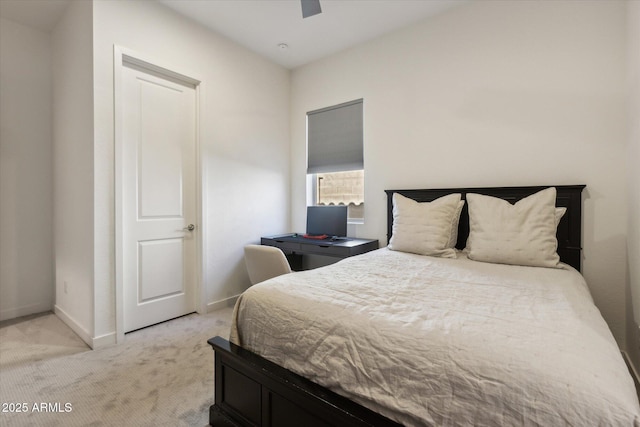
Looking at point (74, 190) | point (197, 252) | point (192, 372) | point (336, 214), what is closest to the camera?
point (192, 372)

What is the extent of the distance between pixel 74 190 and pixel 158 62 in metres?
1.34

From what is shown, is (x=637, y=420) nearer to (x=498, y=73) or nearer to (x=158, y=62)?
(x=498, y=73)

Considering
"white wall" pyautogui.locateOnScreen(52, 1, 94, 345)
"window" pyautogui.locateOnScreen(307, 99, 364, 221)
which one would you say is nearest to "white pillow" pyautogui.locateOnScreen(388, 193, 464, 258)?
"window" pyautogui.locateOnScreen(307, 99, 364, 221)

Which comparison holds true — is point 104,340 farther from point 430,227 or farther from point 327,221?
point 430,227

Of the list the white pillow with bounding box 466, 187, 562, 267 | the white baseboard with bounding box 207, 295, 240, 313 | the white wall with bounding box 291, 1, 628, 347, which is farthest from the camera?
the white baseboard with bounding box 207, 295, 240, 313

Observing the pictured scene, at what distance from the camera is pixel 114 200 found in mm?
2338

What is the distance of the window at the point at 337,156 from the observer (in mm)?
3404

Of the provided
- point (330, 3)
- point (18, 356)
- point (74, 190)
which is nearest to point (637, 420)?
point (330, 3)

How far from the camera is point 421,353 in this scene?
0.90 m

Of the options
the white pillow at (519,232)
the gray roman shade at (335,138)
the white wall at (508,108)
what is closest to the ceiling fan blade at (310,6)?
the white wall at (508,108)

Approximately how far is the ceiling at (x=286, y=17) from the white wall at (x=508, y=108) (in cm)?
19

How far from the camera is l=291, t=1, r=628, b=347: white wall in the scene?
81.6 inches

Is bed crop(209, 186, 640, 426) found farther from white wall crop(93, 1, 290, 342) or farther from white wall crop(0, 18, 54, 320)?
white wall crop(0, 18, 54, 320)

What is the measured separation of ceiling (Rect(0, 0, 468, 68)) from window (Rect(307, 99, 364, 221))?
28.5 inches
